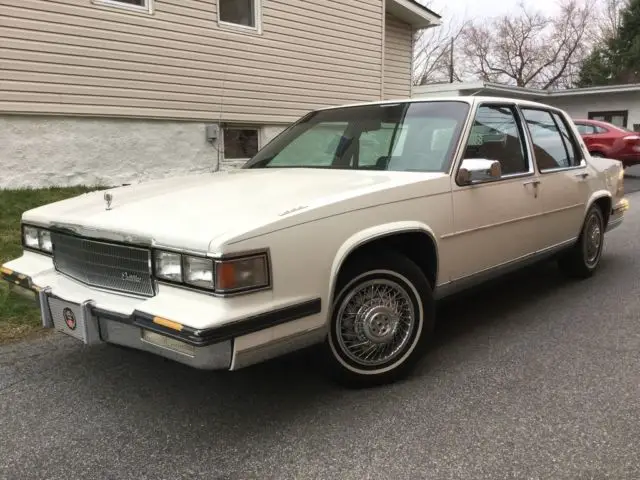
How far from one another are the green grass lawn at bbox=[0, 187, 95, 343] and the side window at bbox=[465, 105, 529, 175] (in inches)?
115

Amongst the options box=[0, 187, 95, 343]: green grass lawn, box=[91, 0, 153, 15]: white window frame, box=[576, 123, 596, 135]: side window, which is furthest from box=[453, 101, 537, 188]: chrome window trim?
box=[576, 123, 596, 135]: side window

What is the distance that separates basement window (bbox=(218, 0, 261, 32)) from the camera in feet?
33.3

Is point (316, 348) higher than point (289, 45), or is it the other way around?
point (289, 45)

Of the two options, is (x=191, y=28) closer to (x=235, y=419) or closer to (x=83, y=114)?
(x=83, y=114)

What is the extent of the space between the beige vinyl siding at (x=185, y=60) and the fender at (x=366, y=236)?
6.67 metres

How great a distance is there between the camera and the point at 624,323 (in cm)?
423

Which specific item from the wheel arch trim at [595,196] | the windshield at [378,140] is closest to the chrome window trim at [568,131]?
the wheel arch trim at [595,196]

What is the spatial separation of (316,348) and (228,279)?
70 cm

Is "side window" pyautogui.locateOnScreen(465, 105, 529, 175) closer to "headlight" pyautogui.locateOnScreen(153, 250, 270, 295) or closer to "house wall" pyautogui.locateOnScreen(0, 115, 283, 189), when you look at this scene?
"headlight" pyautogui.locateOnScreen(153, 250, 270, 295)

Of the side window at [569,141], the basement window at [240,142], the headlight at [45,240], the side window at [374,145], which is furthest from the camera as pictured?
the basement window at [240,142]

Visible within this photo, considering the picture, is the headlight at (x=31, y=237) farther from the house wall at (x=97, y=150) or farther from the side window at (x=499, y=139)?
the house wall at (x=97, y=150)

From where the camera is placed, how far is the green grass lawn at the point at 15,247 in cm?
415

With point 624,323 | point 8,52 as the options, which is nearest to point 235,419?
point 624,323

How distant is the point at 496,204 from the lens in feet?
12.8
